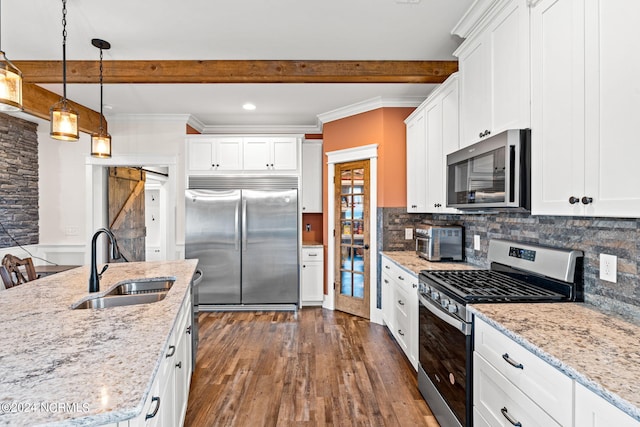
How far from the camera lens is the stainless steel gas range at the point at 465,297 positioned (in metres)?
1.76

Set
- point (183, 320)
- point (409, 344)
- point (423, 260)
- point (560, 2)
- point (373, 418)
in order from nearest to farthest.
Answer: point (560, 2)
point (183, 320)
point (373, 418)
point (409, 344)
point (423, 260)

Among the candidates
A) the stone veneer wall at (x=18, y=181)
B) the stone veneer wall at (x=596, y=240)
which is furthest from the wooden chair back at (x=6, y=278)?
the stone veneer wall at (x=596, y=240)

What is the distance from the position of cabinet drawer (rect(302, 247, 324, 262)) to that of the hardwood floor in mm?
909

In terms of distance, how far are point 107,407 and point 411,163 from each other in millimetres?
3507

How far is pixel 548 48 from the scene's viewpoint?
1.64 m

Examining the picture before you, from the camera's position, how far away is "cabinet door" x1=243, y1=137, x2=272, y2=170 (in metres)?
4.73

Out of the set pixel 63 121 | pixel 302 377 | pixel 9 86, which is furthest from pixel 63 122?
pixel 302 377

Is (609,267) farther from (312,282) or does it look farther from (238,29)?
(312,282)

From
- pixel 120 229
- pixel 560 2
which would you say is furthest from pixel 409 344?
pixel 120 229

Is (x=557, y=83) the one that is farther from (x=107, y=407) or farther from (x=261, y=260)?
(x=261, y=260)

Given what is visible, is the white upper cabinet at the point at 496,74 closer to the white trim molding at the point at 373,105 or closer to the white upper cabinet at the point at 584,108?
the white upper cabinet at the point at 584,108

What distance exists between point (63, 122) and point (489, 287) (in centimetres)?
276

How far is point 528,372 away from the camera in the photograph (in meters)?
1.29

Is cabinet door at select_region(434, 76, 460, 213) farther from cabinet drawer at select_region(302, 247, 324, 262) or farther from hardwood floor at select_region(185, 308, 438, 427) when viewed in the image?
→ cabinet drawer at select_region(302, 247, 324, 262)
